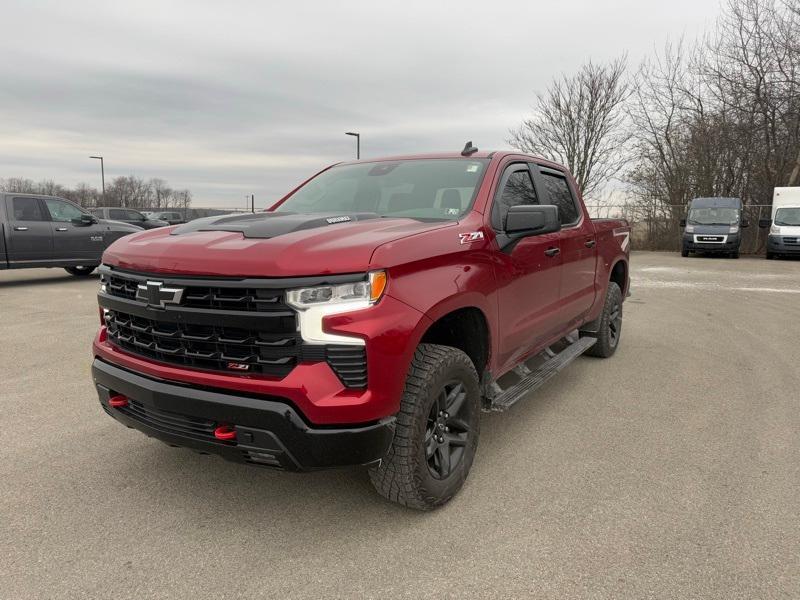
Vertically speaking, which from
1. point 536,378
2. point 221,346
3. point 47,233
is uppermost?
point 47,233

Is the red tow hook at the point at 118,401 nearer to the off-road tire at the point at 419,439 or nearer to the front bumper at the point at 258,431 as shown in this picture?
the front bumper at the point at 258,431

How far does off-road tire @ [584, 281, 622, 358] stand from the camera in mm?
5434

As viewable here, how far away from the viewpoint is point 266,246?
232 centimetres

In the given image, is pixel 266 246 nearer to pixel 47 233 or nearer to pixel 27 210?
pixel 47 233

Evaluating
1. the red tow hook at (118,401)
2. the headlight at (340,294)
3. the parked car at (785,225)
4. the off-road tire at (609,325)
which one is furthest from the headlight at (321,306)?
the parked car at (785,225)

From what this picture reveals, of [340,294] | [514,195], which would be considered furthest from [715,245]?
[340,294]

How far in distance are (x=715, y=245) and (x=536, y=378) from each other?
18900 millimetres

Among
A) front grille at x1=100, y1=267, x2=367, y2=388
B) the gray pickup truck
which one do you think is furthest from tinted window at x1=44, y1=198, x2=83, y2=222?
front grille at x1=100, y1=267, x2=367, y2=388

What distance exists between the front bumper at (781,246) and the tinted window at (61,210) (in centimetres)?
2073

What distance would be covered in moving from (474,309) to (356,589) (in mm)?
1460

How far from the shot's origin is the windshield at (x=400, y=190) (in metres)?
3.35

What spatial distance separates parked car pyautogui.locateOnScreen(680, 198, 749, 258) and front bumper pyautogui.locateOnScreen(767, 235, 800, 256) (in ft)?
3.15

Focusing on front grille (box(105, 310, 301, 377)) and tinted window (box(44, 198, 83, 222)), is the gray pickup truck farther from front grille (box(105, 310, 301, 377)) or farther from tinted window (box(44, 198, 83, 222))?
front grille (box(105, 310, 301, 377))

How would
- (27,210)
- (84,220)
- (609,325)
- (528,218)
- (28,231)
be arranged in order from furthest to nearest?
1. (84,220)
2. (27,210)
3. (28,231)
4. (609,325)
5. (528,218)
